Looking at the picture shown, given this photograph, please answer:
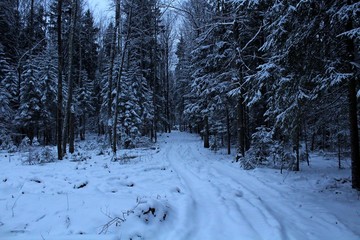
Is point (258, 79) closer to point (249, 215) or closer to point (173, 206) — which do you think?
point (249, 215)

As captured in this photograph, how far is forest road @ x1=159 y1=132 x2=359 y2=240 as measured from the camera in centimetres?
438

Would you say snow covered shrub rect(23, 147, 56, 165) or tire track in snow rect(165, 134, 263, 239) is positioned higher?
snow covered shrub rect(23, 147, 56, 165)

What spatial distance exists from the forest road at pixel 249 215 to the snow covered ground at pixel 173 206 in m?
0.02

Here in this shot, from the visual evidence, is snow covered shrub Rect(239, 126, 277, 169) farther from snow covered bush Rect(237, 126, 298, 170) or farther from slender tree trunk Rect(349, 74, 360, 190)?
slender tree trunk Rect(349, 74, 360, 190)

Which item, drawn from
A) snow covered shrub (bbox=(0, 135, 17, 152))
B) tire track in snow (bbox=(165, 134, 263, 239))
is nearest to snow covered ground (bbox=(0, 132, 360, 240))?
tire track in snow (bbox=(165, 134, 263, 239))

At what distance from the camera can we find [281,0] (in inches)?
277

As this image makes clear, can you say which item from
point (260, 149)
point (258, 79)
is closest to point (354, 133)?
point (258, 79)

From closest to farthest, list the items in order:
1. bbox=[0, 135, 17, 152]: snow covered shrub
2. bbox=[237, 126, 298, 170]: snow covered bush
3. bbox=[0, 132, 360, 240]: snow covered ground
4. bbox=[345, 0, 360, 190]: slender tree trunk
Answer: bbox=[0, 132, 360, 240]: snow covered ground < bbox=[345, 0, 360, 190]: slender tree trunk < bbox=[237, 126, 298, 170]: snow covered bush < bbox=[0, 135, 17, 152]: snow covered shrub

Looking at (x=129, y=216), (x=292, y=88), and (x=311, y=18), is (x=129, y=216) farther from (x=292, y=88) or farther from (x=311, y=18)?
(x=311, y=18)

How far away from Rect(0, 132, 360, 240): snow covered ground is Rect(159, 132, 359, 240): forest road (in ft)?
0.06

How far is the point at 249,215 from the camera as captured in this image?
17.2 feet

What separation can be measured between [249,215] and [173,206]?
1.67 m

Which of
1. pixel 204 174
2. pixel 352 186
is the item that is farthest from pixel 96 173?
pixel 352 186

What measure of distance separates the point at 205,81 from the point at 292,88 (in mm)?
10327
